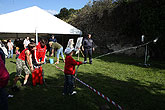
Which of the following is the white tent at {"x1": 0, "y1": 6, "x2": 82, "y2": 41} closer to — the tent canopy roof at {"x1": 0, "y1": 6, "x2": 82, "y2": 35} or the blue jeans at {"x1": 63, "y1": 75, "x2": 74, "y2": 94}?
the tent canopy roof at {"x1": 0, "y1": 6, "x2": 82, "y2": 35}

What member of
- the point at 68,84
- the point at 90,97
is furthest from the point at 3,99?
the point at 90,97

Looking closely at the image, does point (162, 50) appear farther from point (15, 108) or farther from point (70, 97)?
point (15, 108)

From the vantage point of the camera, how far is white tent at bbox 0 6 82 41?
10789 mm

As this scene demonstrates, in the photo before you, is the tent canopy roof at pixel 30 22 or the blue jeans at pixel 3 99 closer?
the blue jeans at pixel 3 99

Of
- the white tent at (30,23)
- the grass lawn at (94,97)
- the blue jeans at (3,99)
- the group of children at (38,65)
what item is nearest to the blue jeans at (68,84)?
the group of children at (38,65)

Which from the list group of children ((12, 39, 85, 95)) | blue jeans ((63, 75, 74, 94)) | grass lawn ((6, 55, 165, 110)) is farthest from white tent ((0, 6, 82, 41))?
blue jeans ((63, 75, 74, 94))

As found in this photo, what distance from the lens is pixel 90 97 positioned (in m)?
3.72

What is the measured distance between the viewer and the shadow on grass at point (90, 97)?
3.24 metres

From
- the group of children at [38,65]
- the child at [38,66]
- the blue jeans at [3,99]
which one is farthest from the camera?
the child at [38,66]

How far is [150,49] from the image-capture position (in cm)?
1098

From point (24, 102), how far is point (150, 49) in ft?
34.4

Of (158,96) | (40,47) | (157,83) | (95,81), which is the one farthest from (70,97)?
(157,83)

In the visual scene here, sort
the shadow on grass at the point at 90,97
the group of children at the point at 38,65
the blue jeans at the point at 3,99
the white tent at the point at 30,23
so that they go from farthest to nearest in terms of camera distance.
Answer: the white tent at the point at 30,23 < the group of children at the point at 38,65 < the shadow on grass at the point at 90,97 < the blue jeans at the point at 3,99

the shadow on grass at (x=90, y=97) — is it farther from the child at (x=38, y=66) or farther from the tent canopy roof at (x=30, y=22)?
the tent canopy roof at (x=30, y=22)
